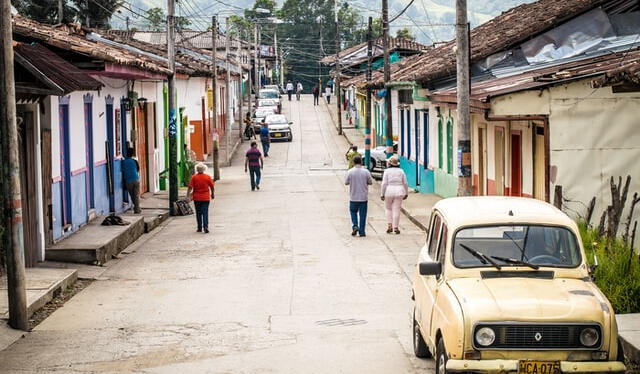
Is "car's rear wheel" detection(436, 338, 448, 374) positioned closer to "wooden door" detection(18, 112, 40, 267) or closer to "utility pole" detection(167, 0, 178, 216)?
"wooden door" detection(18, 112, 40, 267)

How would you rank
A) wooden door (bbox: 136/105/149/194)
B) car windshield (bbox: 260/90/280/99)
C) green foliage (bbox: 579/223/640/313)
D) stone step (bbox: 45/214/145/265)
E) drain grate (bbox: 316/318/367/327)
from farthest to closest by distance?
1. car windshield (bbox: 260/90/280/99)
2. wooden door (bbox: 136/105/149/194)
3. stone step (bbox: 45/214/145/265)
4. drain grate (bbox: 316/318/367/327)
5. green foliage (bbox: 579/223/640/313)

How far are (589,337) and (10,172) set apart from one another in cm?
753

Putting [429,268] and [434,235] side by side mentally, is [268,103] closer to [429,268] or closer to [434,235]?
[434,235]

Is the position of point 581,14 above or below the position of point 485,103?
above

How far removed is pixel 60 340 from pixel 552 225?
6.34 meters

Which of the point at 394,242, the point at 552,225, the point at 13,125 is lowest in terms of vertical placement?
the point at 394,242

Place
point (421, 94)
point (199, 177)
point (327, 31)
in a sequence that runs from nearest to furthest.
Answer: point (199, 177) → point (421, 94) → point (327, 31)

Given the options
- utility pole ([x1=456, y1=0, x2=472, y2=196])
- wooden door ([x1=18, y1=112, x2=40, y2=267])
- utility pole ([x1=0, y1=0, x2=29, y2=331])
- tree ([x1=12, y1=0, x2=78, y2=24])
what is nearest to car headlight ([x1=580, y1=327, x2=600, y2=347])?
utility pole ([x1=0, y1=0, x2=29, y2=331])

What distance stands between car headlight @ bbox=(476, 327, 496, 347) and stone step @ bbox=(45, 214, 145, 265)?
11505 mm

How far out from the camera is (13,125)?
12891 millimetres

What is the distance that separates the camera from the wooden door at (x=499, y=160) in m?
24.8

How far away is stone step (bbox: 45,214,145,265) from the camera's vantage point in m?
19.0

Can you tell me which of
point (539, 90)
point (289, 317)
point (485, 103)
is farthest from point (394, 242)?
point (289, 317)

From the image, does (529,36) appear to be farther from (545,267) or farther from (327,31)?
(327,31)
